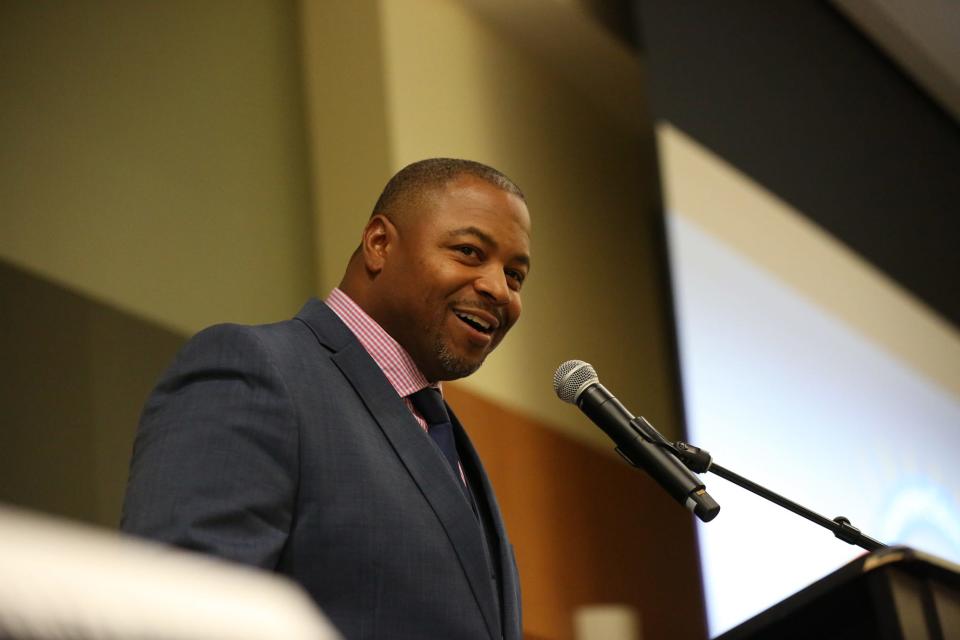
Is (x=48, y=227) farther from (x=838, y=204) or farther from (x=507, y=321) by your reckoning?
(x=838, y=204)

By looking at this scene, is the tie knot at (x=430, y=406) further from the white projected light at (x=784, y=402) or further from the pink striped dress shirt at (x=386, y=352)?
the white projected light at (x=784, y=402)

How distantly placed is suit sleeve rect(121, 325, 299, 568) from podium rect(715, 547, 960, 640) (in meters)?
0.56

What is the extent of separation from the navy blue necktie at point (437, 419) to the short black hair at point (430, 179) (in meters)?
0.37

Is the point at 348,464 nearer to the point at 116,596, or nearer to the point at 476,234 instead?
the point at 476,234

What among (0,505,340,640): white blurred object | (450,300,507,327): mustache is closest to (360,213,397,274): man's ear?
(450,300,507,327): mustache

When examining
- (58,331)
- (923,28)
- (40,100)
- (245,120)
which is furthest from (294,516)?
(923,28)

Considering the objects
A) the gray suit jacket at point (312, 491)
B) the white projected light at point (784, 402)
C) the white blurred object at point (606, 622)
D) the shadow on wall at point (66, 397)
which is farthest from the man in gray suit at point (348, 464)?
the white blurred object at point (606, 622)

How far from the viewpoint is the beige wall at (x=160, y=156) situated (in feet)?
10.6

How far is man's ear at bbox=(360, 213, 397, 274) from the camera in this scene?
208cm

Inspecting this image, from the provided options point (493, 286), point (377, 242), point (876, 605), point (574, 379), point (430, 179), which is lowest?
point (876, 605)

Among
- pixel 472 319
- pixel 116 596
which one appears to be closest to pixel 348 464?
pixel 472 319

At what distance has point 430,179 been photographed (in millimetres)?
2150

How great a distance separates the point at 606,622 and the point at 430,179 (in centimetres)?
218

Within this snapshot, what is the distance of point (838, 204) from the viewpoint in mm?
4309
